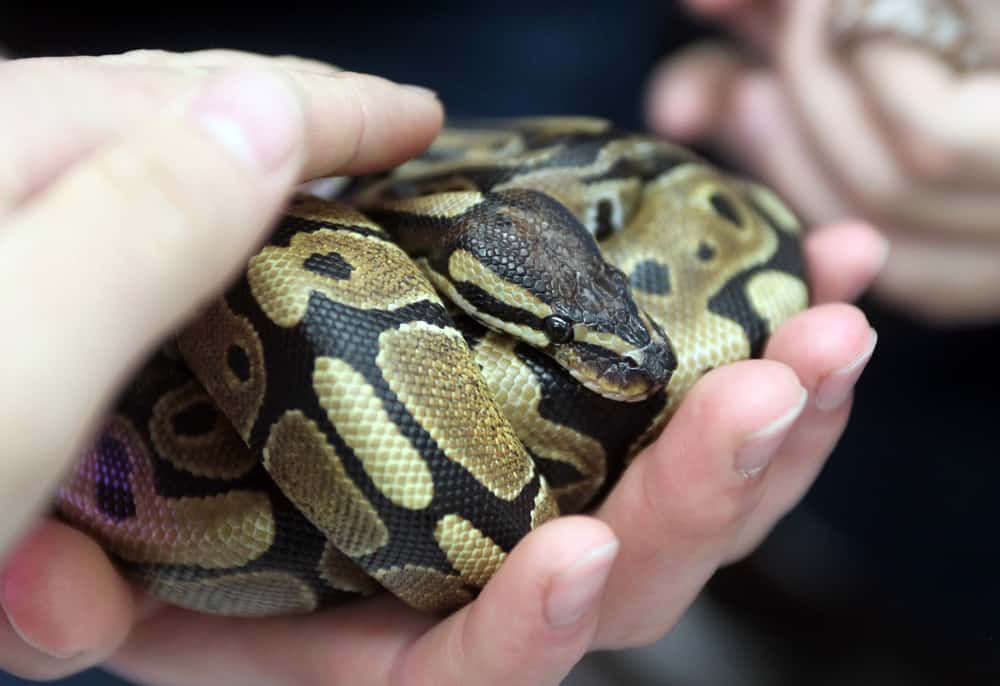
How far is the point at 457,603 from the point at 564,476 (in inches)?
9.8

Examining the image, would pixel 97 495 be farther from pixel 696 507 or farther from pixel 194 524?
pixel 696 507

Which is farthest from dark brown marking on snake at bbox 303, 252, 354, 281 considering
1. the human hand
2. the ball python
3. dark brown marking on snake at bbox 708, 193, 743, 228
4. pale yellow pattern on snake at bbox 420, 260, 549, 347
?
the human hand

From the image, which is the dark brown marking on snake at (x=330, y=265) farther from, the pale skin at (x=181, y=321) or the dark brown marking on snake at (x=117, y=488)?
the dark brown marking on snake at (x=117, y=488)

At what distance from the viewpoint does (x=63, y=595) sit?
3.79 ft

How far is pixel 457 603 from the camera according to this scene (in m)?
1.17

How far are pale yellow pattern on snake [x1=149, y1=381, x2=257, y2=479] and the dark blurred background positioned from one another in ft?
1.85

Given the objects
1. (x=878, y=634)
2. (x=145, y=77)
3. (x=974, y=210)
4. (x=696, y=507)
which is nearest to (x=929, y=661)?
(x=878, y=634)

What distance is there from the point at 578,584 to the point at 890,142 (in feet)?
4.79

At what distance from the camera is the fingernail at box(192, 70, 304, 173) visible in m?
0.77

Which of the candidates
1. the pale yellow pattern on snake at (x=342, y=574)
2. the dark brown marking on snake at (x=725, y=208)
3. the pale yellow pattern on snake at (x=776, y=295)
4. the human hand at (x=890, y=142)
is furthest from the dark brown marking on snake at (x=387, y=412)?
the human hand at (x=890, y=142)

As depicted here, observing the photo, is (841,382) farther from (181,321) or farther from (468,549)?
(181,321)

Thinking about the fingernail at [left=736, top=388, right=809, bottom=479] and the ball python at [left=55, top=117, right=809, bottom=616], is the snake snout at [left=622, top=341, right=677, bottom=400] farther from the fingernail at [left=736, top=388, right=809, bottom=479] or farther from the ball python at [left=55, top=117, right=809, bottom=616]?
the fingernail at [left=736, top=388, right=809, bottom=479]

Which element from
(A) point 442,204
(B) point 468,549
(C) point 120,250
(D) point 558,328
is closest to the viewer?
(C) point 120,250

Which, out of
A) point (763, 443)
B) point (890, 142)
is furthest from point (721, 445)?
point (890, 142)
